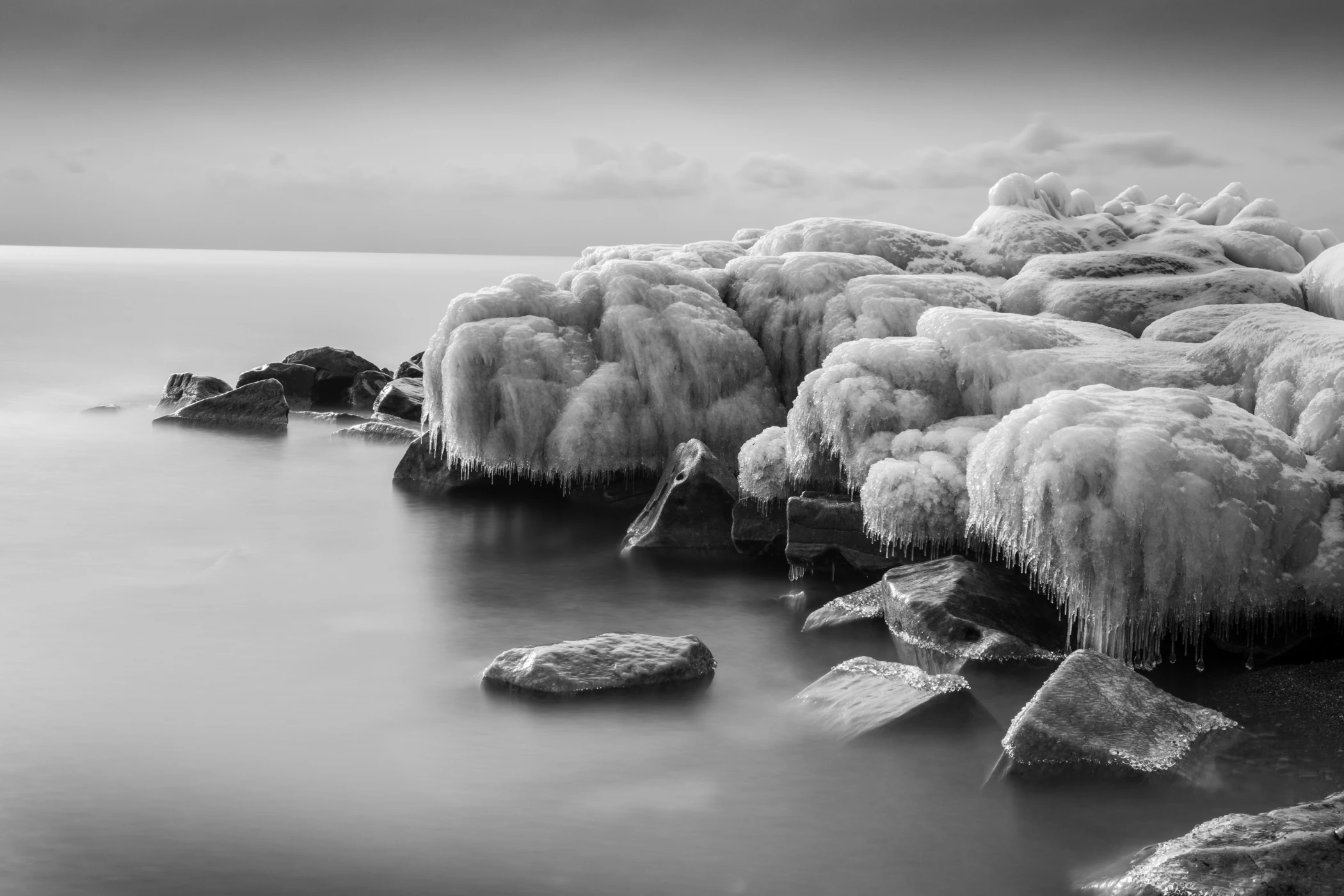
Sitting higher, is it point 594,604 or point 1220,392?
→ point 1220,392

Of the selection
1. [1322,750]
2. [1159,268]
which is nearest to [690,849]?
[1322,750]

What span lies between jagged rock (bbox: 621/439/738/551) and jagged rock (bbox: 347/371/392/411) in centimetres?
2284

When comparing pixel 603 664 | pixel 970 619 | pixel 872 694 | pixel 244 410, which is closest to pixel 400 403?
pixel 244 410

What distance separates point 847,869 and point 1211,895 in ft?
11.1

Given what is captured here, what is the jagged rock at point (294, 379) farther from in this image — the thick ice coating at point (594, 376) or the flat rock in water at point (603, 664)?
the flat rock in water at point (603, 664)

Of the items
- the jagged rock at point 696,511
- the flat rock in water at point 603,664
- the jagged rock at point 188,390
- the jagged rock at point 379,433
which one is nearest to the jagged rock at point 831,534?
the jagged rock at point 696,511

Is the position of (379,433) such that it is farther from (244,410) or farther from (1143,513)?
(1143,513)

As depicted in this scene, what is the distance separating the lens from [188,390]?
44.7m

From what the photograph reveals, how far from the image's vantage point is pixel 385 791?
1408 cm

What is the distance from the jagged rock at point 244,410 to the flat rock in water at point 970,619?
26.4 metres

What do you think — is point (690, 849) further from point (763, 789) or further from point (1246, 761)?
point (1246, 761)

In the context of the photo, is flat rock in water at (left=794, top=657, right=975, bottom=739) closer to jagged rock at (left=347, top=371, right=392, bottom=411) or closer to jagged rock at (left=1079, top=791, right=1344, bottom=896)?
jagged rock at (left=1079, top=791, right=1344, bottom=896)

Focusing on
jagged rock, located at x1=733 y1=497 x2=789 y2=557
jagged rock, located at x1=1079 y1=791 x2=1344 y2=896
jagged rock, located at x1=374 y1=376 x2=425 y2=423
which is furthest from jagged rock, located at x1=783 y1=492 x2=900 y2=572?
jagged rock, located at x1=374 y1=376 x2=425 y2=423

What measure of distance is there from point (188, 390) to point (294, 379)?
3.78 m
